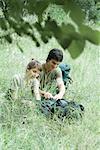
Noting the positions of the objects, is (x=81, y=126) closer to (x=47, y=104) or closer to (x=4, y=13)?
(x=47, y=104)

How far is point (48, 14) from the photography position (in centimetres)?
128

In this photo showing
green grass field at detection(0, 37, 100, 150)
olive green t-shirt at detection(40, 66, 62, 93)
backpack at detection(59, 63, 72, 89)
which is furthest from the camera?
backpack at detection(59, 63, 72, 89)

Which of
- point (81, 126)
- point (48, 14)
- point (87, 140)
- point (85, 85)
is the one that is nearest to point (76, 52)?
point (48, 14)

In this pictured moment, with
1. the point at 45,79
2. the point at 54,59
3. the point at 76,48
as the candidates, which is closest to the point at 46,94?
the point at 45,79

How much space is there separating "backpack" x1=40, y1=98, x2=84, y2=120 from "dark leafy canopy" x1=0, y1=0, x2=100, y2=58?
2.69 metres

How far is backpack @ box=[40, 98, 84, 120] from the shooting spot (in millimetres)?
4215

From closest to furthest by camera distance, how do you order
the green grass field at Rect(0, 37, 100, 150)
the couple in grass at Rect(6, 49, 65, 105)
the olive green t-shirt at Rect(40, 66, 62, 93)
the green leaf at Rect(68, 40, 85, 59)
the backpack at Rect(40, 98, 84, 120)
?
the green leaf at Rect(68, 40, 85, 59) < the green grass field at Rect(0, 37, 100, 150) < the backpack at Rect(40, 98, 84, 120) < the couple in grass at Rect(6, 49, 65, 105) < the olive green t-shirt at Rect(40, 66, 62, 93)

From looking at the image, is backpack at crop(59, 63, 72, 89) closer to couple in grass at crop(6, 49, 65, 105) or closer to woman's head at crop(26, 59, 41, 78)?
couple in grass at crop(6, 49, 65, 105)

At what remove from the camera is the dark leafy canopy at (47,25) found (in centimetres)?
113

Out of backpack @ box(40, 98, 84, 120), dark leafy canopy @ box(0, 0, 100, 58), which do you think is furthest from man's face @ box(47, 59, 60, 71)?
dark leafy canopy @ box(0, 0, 100, 58)

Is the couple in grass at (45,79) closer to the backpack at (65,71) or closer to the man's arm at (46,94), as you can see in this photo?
the man's arm at (46,94)

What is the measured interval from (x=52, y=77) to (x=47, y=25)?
3.41 metres

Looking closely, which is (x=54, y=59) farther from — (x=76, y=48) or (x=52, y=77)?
(x=76, y=48)

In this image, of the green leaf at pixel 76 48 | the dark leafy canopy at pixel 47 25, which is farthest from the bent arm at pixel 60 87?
the green leaf at pixel 76 48
